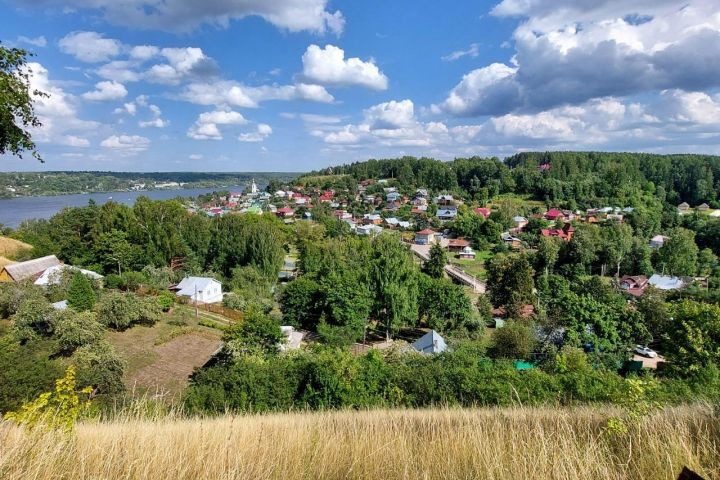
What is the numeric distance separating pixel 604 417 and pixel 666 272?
126 ft

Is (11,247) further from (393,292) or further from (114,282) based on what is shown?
(393,292)

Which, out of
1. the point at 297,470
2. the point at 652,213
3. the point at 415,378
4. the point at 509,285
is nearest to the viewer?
the point at 297,470

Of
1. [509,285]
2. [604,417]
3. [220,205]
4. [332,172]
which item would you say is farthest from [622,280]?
[332,172]

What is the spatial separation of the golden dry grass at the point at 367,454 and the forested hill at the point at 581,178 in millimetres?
65383

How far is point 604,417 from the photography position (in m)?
3.16

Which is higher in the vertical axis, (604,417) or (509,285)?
(604,417)

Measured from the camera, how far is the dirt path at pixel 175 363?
1238cm

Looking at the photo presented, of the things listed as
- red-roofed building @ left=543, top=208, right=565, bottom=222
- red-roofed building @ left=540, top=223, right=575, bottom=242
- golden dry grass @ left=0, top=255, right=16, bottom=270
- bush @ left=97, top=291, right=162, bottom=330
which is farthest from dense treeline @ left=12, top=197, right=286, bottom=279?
red-roofed building @ left=543, top=208, right=565, bottom=222

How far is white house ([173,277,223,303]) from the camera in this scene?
23453 millimetres

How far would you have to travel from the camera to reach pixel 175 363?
14.4m

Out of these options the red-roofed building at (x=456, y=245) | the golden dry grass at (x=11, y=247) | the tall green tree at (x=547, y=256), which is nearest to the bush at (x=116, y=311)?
the golden dry grass at (x=11, y=247)

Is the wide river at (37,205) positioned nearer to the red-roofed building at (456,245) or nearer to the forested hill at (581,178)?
the red-roofed building at (456,245)

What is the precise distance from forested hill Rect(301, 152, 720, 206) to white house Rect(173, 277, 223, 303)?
2161 inches

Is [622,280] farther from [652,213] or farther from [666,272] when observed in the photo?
[652,213]
